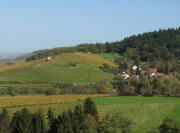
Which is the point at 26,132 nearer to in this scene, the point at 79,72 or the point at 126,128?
the point at 126,128

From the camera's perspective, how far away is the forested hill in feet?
350

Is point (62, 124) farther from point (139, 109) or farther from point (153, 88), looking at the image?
point (153, 88)

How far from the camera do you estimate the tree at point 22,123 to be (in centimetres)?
3042

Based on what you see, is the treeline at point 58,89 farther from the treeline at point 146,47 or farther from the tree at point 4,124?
the treeline at point 146,47

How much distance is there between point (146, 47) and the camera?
112m

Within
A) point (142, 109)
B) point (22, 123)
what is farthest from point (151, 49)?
point (22, 123)

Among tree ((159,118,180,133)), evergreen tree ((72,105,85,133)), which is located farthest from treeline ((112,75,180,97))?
tree ((159,118,180,133))

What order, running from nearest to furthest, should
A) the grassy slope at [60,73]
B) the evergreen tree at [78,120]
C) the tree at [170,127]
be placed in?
the tree at [170,127], the evergreen tree at [78,120], the grassy slope at [60,73]

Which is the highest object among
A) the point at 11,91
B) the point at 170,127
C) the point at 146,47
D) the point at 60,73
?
the point at 146,47

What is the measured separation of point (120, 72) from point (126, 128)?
55.7 meters

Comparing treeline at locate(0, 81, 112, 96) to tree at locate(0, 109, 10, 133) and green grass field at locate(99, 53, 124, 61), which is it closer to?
tree at locate(0, 109, 10, 133)

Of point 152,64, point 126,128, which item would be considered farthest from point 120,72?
point 126,128

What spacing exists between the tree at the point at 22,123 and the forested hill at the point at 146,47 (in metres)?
78.6

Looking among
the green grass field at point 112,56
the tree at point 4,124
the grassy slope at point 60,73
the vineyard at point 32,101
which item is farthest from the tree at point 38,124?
the green grass field at point 112,56
